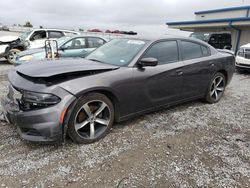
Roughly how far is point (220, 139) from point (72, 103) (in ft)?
7.48

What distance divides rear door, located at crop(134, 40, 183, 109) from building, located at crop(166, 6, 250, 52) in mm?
11076

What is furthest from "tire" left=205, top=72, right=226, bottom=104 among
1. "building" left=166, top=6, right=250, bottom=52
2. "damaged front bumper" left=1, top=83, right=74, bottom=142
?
"building" left=166, top=6, right=250, bottom=52

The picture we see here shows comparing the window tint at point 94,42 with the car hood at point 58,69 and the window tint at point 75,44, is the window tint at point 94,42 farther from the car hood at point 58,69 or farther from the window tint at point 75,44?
the car hood at point 58,69

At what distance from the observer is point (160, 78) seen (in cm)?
360

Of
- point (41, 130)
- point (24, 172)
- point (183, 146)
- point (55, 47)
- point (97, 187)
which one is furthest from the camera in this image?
point (55, 47)

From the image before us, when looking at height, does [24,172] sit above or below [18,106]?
below

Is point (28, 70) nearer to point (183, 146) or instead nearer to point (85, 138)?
point (85, 138)

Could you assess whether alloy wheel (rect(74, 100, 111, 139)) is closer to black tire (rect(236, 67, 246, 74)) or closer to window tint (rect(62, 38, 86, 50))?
window tint (rect(62, 38, 86, 50))

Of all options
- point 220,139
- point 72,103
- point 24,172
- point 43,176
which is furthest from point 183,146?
point 24,172

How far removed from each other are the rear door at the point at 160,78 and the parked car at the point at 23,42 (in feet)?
24.1

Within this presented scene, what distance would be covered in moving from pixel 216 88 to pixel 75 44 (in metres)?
5.00

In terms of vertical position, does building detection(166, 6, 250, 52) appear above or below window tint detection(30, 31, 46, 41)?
above

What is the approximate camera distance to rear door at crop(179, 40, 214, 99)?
4.06 metres

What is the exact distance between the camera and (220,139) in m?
3.31
